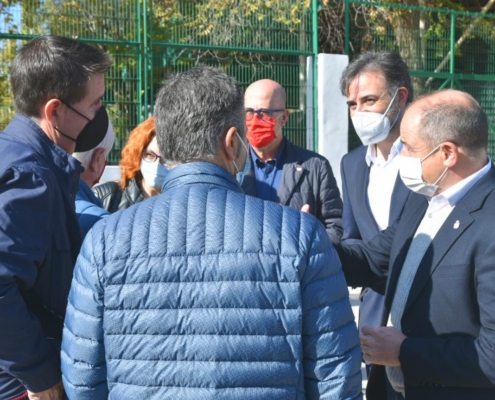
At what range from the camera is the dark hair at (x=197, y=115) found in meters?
1.89

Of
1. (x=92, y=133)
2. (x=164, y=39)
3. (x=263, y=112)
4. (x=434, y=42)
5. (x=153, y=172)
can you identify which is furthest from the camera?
(x=434, y=42)

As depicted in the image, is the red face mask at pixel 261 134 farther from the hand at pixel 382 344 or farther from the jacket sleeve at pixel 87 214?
the hand at pixel 382 344

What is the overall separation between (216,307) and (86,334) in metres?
0.34

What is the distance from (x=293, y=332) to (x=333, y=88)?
330 inches

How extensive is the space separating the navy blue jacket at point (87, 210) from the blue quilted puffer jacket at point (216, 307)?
91 centimetres

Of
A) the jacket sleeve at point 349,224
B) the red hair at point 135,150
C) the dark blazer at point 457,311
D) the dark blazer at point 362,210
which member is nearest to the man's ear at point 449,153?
the dark blazer at point 457,311

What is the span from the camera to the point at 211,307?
172 cm

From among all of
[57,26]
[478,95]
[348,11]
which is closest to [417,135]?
[57,26]

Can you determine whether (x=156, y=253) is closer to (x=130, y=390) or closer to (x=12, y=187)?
(x=130, y=390)

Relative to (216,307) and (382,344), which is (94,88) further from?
(382,344)

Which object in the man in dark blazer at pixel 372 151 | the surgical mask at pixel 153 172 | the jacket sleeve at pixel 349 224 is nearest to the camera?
the man in dark blazer at pixel 372 151

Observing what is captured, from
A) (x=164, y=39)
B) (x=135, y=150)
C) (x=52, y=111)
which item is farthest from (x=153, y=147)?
(x=164, y=39)

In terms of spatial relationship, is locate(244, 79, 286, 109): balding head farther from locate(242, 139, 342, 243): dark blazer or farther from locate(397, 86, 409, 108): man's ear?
locate(397, 86, 409, 108): man's ear

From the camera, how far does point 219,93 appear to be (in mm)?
1905
